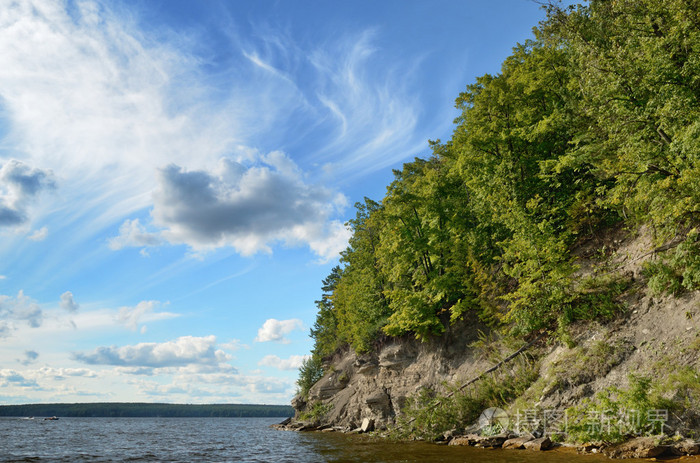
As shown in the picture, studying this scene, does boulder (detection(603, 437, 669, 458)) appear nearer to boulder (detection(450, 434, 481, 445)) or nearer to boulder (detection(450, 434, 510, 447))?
boulder (detection(450, 434, 510, 447))

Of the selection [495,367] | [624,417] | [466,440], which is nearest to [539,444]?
[624,417]

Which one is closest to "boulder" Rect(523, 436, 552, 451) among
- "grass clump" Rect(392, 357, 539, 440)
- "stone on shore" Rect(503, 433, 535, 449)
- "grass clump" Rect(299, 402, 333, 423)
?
"stone on shore" Rect(503, 433, 535, 449)

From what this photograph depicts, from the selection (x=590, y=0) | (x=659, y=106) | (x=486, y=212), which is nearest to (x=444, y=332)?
(x=486, y=212)

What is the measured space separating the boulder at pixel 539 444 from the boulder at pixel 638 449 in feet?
7.67

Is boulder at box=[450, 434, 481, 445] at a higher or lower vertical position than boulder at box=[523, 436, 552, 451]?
lower

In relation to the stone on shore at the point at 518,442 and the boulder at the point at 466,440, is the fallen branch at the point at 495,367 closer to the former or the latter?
the boulder at the point at 466,440

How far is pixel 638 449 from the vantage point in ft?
42.3

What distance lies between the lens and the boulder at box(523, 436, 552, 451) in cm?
1566

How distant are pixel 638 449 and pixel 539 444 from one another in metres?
3.51

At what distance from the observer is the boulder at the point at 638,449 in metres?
12.5

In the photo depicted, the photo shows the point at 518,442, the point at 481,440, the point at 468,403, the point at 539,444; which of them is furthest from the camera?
the point at 468,403

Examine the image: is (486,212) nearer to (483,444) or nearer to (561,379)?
(561,379)

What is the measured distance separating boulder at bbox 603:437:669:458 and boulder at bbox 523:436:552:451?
2.34m

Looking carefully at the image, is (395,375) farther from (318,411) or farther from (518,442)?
(518,442)
